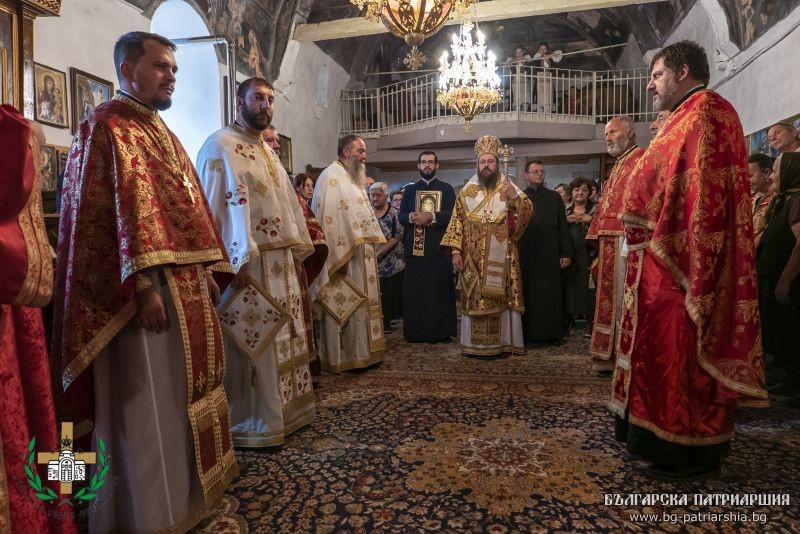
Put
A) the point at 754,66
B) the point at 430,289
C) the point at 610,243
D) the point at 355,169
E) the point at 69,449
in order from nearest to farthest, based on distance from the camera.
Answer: the point at 69,449 → the point at 610,243 → the point at 355,169 → the point at 430,289 → the point at 754,66

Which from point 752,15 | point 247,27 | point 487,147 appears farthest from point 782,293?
point 247,27

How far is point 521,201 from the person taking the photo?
18.1ft

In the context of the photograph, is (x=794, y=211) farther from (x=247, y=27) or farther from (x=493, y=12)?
(x=247, y=27)

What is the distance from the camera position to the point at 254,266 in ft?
10.2

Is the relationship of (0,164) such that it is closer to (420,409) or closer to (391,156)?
(420,409)

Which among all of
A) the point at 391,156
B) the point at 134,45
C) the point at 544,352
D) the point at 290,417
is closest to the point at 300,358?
the point at 290,417

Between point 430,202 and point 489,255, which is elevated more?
point 430,202

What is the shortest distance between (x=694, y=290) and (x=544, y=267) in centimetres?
357

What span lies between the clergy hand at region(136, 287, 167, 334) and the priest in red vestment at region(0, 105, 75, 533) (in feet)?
1.34

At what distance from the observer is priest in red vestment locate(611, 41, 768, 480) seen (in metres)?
2.46

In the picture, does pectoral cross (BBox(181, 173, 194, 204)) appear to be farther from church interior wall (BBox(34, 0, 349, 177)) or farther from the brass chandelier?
the brass chandelier

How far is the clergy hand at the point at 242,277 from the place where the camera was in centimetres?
292

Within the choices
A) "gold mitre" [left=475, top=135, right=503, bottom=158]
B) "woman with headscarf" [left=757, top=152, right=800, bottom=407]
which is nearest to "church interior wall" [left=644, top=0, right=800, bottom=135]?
"woman with headscarf" [left=757, top=152, right=800, bottom=407]

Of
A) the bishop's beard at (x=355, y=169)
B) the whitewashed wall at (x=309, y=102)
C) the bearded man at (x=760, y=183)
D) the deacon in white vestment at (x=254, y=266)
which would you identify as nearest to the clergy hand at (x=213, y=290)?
the deacon in white vestment at (x=254, y=266)
